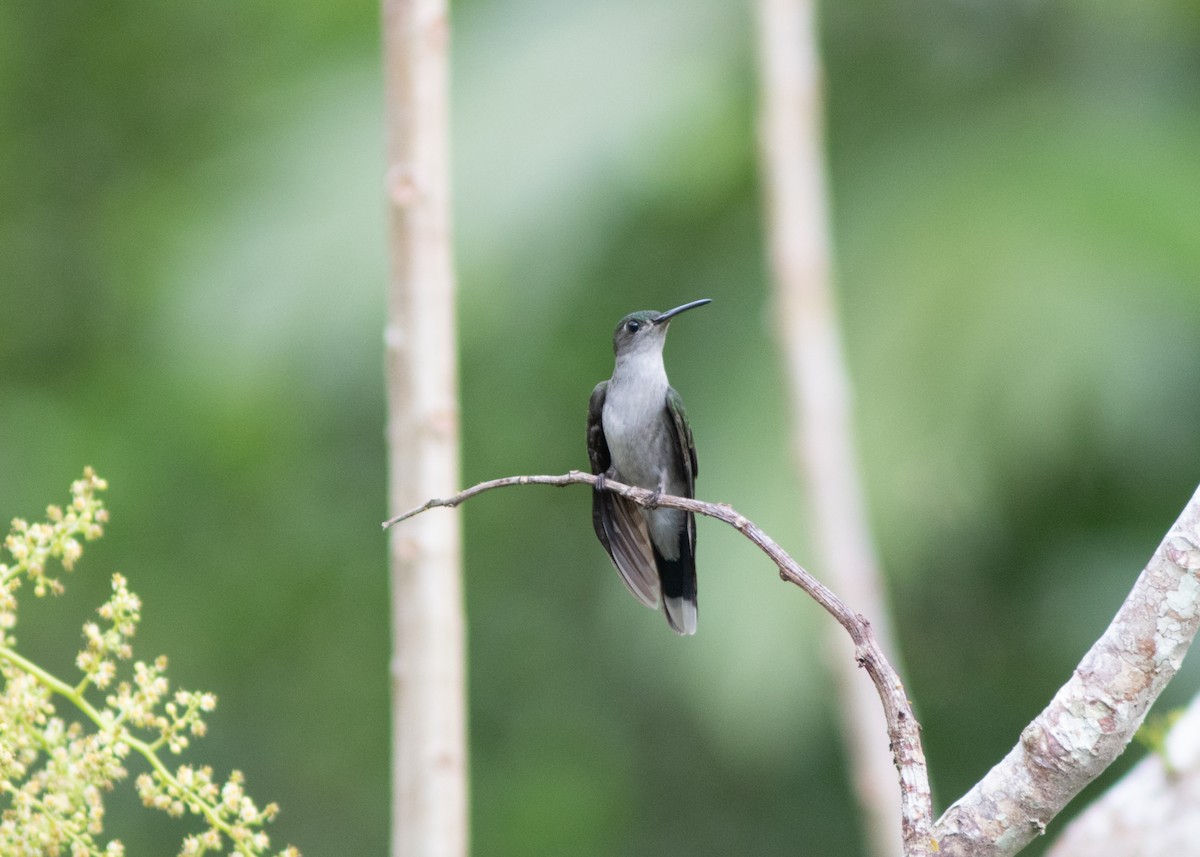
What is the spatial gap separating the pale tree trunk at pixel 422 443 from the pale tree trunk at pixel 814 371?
5.12ft

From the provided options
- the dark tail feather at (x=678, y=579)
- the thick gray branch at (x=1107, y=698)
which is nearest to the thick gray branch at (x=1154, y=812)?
the thick gray branch at (x=1107, y=698)

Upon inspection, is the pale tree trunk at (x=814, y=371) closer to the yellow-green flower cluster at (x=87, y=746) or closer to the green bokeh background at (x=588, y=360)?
the green bokeh background at (x=588, y=360)

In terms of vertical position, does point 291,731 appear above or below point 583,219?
below

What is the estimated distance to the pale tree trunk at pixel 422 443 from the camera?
3.42m

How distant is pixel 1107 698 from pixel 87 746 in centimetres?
113

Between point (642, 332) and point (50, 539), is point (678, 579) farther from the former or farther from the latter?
point (50, 539)

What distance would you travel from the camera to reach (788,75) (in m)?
5.23

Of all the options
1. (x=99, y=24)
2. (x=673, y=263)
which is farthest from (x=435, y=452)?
(x=99, y=24)

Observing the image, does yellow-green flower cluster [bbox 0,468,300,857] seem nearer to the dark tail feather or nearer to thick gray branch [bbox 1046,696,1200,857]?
thick gray branch [bbox 1046,696,1200,857]

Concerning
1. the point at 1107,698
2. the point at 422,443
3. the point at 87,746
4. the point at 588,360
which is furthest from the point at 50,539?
the point at 588,360

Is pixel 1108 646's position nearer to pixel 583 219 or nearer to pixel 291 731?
pixel 583 219

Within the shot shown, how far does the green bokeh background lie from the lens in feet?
24.7

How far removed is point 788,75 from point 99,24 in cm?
781

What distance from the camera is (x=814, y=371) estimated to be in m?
4.80
